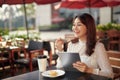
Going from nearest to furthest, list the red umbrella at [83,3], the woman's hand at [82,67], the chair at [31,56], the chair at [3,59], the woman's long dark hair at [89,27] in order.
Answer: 1. the woman's hand at [82,67]
2. the woman's long dark hair at [89,27]
3. the chair at [31,56]
4. the chair at [3,59]
5. the red umbrella at [83,3]

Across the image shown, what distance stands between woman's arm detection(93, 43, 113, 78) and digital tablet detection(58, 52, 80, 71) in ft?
0.82

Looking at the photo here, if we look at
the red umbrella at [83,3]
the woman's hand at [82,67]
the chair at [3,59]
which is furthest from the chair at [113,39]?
the woman's hand at [82,67]

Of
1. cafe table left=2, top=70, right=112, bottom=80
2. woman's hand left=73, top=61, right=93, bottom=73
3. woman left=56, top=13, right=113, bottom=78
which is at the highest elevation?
woman left=56, top=13, right=113, bottom=78

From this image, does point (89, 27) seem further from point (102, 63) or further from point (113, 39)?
point (113, 39)

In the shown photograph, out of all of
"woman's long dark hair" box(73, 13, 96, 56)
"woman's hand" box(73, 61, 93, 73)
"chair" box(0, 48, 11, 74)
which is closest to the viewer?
"woman's hand" box(73, 61, 93, 73)

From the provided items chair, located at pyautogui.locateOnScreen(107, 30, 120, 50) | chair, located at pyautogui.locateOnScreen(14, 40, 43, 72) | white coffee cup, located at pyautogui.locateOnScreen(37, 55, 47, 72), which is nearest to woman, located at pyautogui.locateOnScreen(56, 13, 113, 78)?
white coffee cup, located at pyautogui.locateOnScreen(37, 55, 47, 72)

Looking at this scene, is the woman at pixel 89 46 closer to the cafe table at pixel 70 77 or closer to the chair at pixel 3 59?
the cafe table at pixel 70 77

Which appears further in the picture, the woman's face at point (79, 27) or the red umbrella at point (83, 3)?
the red umbrella at point (83, 3)

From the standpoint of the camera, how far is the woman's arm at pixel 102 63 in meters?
2.43

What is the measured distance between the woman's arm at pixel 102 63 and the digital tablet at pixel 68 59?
25cm

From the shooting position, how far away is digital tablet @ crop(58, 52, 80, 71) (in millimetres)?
2395

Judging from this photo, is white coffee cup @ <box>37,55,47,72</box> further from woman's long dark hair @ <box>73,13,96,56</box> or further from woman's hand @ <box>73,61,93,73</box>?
woman's long dark hair @ <box>73,13,96,56</box>

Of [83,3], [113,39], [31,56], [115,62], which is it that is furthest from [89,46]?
[83,3]

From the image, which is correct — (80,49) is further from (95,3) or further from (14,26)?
(14,26)
